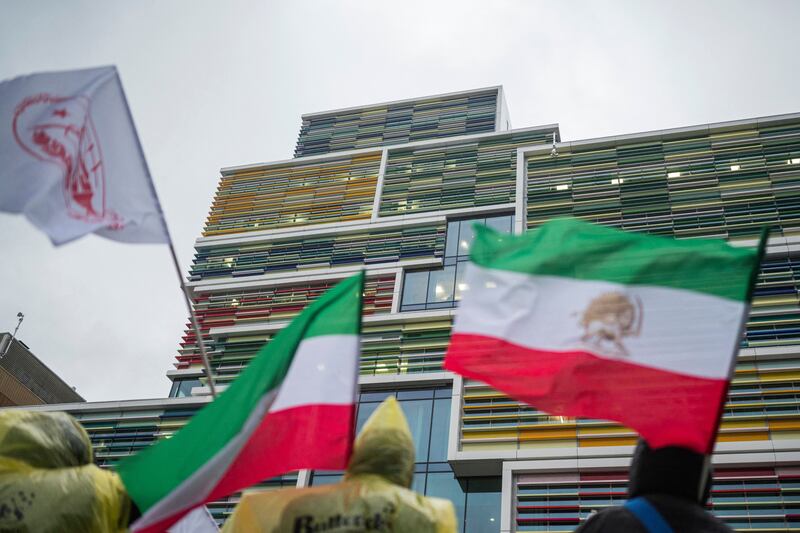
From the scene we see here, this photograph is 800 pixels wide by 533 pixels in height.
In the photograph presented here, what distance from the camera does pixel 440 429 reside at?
A: 2202cm

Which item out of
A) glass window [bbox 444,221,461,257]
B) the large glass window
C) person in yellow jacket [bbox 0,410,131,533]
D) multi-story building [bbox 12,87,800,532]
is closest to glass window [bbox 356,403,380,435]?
multi-story building [bbox 12,87,800,532]

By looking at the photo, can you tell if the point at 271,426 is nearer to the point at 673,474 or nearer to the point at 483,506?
the point at 673,474

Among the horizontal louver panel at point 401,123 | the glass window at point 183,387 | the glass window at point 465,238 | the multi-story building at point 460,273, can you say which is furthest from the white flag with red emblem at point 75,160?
the horizontal louver panel at point 401,123

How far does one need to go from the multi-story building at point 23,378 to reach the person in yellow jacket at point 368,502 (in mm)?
39169

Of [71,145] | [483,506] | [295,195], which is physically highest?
[295,195]

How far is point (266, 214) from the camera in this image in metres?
31.4

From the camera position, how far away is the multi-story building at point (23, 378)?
4028cm

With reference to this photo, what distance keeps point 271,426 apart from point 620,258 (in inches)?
118

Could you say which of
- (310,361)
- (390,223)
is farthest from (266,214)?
(310,361)

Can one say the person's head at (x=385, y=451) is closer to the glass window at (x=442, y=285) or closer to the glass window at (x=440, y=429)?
the glass window at (x=440, y=429)

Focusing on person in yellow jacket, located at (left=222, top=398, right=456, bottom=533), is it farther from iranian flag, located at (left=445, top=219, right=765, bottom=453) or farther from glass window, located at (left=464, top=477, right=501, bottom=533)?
glass window, located at (left=464, top=477, right=501, bottom=533)

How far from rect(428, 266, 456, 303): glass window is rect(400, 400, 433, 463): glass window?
13.3ft

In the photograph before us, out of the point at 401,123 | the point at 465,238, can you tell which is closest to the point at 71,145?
the point at 465,238

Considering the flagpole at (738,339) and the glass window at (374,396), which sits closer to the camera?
the flagpole at (738,339)
